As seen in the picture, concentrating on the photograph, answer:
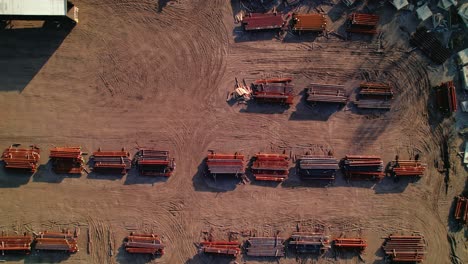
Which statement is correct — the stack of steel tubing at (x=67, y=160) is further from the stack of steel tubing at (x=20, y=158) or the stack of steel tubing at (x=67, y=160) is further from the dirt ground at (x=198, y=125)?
the stack of steel tubing at (x=20, y=158)

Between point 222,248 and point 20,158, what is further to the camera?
point 222,248

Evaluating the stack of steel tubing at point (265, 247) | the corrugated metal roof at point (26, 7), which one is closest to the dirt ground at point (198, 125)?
the stack of steel tubing at point (265, 247)

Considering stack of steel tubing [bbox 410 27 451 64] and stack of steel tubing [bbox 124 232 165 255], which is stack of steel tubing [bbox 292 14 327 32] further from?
stack of steel tubing [bbox 124 232 165 255]

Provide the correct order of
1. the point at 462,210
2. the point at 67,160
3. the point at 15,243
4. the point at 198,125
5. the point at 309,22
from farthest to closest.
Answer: the point at 462,210, the point at 198,125, the point at 309,22, the point at 67,160, the point at 15,243

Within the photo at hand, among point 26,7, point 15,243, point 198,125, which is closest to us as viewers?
point 26,7

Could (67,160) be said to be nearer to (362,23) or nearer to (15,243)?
(15,243)

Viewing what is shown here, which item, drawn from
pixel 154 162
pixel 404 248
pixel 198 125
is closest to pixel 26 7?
pixel 154 162

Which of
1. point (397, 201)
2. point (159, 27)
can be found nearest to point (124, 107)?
point (159, 27)
